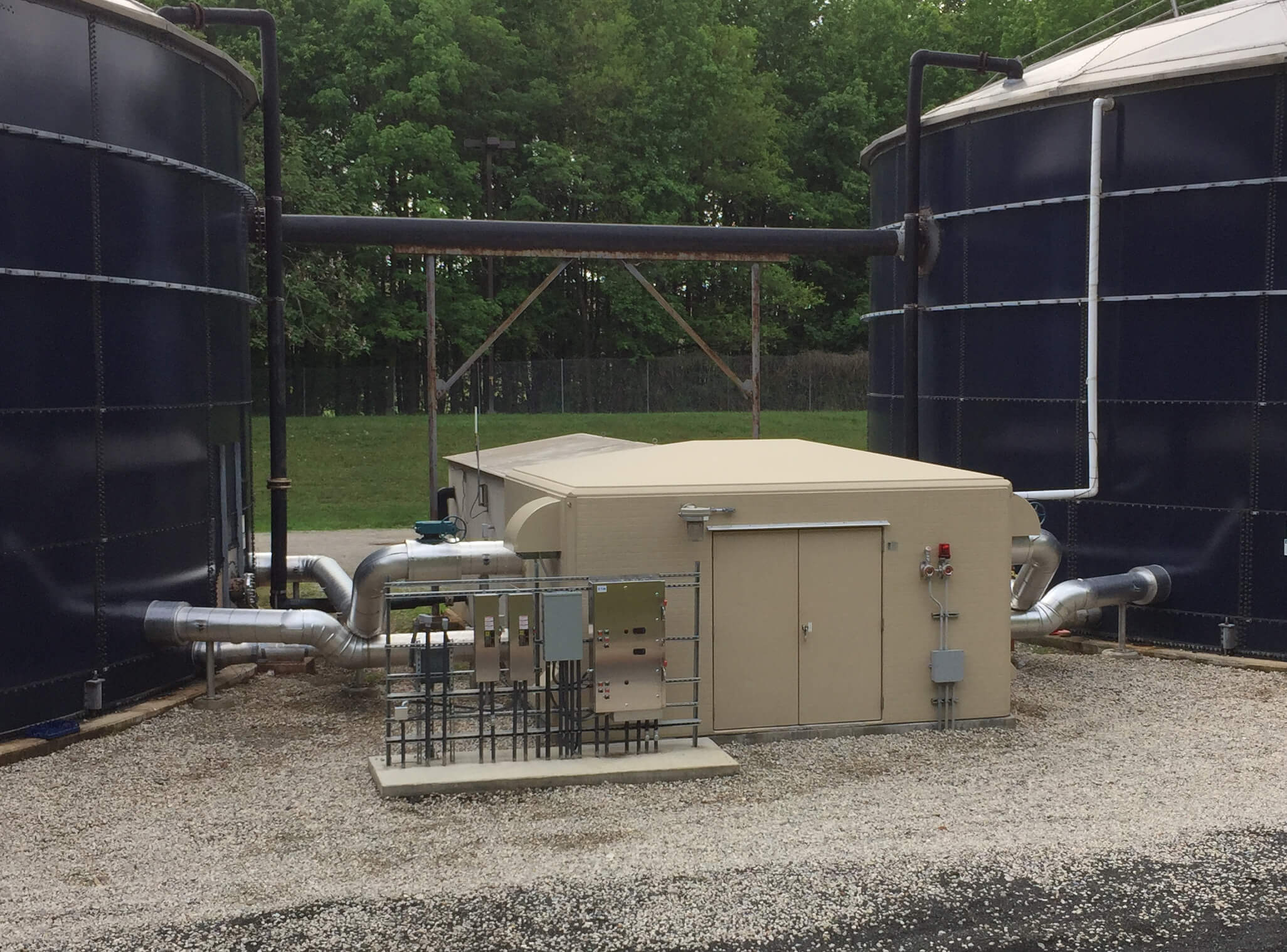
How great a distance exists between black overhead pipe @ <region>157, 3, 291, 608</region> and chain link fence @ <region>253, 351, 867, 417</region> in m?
28.5

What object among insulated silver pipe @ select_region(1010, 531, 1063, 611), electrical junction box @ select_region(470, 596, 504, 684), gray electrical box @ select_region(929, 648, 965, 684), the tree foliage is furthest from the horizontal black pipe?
the tree foliage

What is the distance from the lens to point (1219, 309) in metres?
15.3

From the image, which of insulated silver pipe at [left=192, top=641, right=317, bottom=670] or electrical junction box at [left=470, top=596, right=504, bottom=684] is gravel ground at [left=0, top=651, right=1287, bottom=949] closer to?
electrical junction box at [left=470, top=596, right=504, bottom=684]

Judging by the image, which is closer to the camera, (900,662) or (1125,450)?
(900,662)

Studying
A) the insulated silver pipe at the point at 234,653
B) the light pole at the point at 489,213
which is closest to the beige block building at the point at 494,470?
the insulated silver pipe at the point at 234,653

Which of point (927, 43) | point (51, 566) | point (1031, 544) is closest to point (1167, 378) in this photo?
point (1031, 544)

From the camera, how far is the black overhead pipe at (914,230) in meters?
18.1

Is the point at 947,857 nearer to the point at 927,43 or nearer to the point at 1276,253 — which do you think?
the point at 1276,253

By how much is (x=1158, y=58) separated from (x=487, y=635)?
11342 mm

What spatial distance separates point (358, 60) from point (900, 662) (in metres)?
40.0

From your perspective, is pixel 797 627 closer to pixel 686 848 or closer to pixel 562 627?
pixel 562 627

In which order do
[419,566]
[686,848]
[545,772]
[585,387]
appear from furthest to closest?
[585,387] < [419,566] < [545,772] < [686,848]

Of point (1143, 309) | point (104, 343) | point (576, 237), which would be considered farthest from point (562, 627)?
point (1143, 309)

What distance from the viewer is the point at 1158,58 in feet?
53.2
